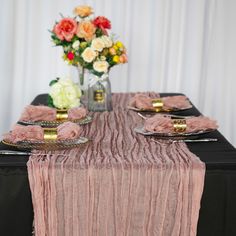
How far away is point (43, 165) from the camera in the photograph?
1.60m

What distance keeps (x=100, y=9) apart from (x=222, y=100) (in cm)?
104

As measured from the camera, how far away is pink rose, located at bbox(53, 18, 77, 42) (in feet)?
7.94

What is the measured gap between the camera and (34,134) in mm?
1827

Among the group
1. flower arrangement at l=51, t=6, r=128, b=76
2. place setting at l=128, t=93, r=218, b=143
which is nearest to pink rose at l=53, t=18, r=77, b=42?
flower arrangement at l=51, t=6, r=128, b=76

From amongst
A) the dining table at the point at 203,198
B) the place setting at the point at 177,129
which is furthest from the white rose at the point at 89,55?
the dining table at the point at 203,198

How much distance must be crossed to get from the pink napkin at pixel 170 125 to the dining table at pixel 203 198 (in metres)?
0.27

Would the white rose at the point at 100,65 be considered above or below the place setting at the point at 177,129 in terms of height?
above

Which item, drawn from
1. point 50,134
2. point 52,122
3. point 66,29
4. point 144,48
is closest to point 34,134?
point 50,134

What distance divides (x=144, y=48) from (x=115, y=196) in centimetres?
239

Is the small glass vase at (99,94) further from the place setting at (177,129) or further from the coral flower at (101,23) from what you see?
the place setting at (177,129)

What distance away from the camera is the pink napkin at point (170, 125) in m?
1.97

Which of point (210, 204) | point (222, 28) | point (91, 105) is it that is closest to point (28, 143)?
point (210, 204)

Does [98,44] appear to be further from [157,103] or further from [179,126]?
[179,126]

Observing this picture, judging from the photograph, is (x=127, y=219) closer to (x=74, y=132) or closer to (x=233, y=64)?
(x=74, y=132)
